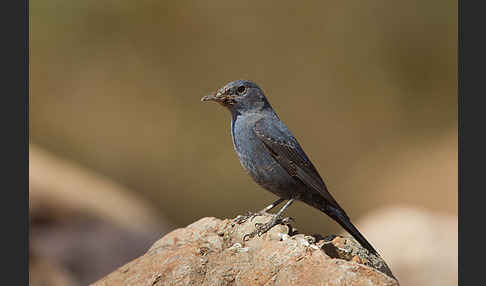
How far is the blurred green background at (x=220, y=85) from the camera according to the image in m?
14.7

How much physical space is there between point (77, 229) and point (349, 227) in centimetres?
532

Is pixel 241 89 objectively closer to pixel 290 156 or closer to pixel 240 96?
pixel 240 96

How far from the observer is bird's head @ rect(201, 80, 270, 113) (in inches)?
277

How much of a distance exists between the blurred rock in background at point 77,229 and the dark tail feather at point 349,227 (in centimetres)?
456

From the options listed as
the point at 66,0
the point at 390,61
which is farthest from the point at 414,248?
the point at 66,0

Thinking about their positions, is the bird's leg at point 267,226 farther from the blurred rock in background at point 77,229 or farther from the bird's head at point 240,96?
the blurred rock in background at point 77,229

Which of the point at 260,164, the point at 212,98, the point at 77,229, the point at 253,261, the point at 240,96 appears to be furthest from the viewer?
the point at 77,229

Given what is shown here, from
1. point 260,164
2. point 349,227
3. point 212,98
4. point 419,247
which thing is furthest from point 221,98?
point 419,247

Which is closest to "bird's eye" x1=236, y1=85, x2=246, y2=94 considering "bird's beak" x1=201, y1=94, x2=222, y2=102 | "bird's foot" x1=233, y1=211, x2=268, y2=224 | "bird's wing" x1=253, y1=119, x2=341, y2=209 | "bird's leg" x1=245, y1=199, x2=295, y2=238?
"bird's beak" x1=201, y1=94, x2=222, y2=102

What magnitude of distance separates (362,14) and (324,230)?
224 inches

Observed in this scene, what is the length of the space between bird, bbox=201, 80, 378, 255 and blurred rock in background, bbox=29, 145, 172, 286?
165 inches

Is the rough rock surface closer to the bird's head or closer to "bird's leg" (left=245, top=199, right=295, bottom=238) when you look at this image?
"bird's leg" (left=245, top=199, right=295, bottom=238)

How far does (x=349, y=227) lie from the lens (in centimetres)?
656

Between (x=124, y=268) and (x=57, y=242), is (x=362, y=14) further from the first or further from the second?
(x=124, y=268)
